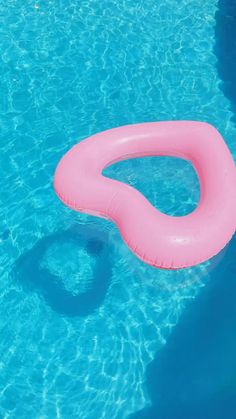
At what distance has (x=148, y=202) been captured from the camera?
16.9 ft

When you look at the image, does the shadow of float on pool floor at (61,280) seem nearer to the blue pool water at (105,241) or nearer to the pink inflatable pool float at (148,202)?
the blue pool water at (105,241)

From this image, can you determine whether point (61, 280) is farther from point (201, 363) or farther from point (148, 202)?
point (201, 363)

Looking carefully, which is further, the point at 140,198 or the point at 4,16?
the point at 4,16

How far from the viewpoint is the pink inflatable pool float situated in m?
4.82

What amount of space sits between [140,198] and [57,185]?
978 millimetres

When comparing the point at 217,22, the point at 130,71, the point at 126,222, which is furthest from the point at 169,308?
the point at 217,22

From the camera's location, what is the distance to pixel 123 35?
9367 mm

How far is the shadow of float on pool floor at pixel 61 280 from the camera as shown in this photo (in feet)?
20.2

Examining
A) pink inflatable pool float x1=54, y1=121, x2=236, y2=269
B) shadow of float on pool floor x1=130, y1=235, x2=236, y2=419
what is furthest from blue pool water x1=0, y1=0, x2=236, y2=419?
pink inflatable pool float x1=54, y1=121, x2=236, y2=269

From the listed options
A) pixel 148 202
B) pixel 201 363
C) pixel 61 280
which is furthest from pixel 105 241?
pixel 201 363

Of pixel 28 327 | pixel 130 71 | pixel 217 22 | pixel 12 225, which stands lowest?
pixel 28 327

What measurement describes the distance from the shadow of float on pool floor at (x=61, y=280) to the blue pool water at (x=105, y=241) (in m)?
0.01

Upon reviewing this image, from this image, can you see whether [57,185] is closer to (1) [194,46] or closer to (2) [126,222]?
(2) [126,222]

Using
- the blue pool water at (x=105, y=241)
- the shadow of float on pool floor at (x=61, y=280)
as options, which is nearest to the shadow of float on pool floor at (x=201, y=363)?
the blue pool water at (x=105, y=241)
